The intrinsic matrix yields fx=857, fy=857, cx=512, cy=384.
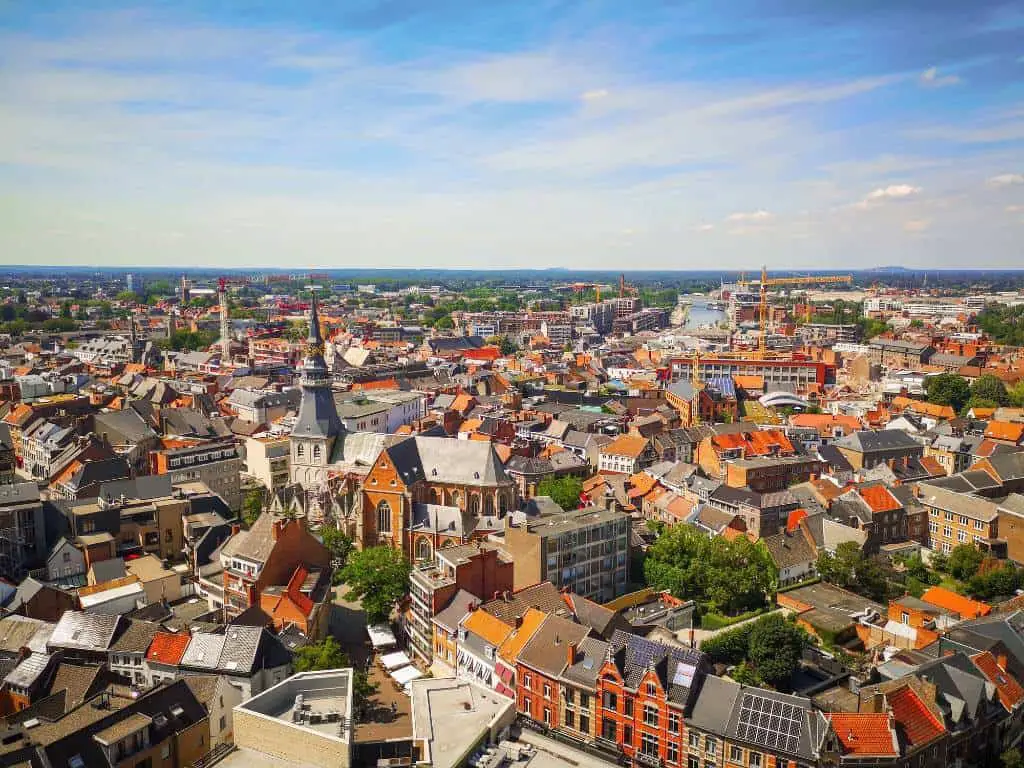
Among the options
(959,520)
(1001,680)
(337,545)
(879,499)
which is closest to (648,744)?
(1001,680)

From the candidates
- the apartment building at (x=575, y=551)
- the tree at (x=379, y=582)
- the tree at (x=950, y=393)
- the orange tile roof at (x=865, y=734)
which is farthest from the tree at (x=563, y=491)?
the tree at (x=950, y=393)

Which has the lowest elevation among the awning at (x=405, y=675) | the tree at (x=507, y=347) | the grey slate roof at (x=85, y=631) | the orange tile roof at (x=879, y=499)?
the awning at (x=405, y=675)

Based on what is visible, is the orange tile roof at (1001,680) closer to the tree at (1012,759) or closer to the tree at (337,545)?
the tree at (1012,759)

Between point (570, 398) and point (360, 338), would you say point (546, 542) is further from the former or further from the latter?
point (360, 338)

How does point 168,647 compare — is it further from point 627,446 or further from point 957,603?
point 627,446

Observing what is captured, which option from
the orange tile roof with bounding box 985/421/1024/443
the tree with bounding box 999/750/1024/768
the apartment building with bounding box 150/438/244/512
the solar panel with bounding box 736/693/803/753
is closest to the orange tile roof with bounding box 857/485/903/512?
the orange tile roof with bounding box 985/421/1024/443

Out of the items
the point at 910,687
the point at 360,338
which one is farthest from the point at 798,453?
the point at 360,338

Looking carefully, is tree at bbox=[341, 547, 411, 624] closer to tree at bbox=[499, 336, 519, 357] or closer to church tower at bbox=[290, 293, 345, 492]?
church tower at bbox=[290, 293, 345, 492]
